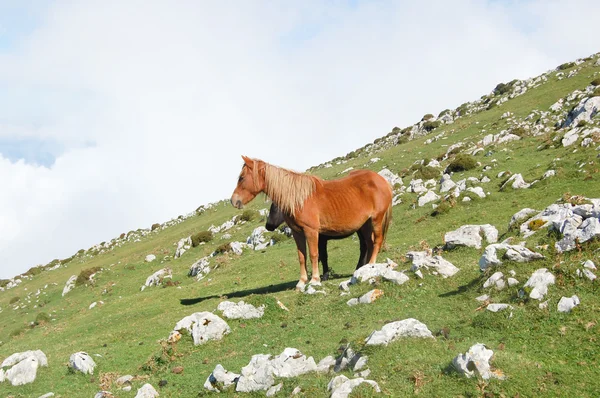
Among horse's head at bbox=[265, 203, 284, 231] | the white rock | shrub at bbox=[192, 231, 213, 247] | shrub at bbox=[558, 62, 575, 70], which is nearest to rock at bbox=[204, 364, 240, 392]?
the white rock

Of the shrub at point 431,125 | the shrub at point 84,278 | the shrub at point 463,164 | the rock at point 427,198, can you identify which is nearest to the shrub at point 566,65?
the shrub at point 431,125

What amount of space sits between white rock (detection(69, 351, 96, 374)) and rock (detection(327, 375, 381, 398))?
321 inches

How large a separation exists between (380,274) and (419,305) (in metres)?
1.96

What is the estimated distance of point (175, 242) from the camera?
154 ft

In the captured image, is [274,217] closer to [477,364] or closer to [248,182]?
[248,182]

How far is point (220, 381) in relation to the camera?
8938 millimetres

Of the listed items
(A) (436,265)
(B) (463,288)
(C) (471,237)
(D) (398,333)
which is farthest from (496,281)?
(C) (471,237)

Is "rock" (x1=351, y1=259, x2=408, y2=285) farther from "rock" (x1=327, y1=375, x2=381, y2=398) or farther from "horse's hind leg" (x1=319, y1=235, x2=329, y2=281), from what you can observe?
"rock" (x1=327, y1=375, x2=381, y2=398)

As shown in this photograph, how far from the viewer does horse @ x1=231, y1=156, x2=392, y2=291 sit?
14.5m

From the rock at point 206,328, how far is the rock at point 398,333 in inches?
203

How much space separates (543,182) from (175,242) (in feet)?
115

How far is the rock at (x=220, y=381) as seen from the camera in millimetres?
8868

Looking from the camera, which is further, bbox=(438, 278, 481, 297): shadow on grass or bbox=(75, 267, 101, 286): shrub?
bbox=(75, 267, 101, 286): shrub

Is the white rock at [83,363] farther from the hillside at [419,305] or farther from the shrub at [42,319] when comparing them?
the shrub at [42,319]
